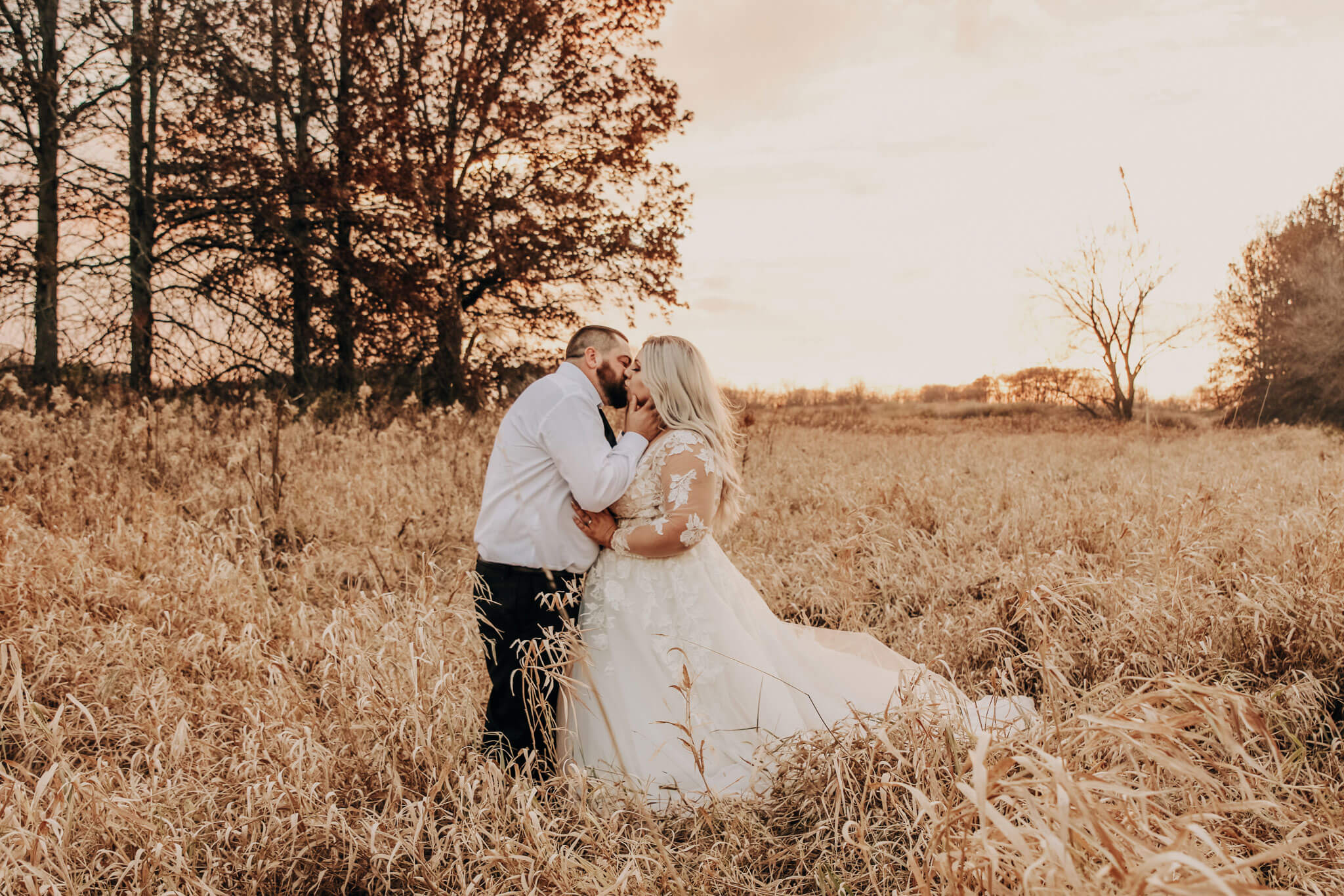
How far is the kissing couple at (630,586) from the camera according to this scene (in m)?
3.01

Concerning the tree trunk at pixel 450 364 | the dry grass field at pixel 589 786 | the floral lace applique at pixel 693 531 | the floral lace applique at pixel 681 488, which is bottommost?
the dry grass field at pixel 589 786

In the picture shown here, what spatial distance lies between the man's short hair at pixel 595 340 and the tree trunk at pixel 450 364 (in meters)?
11.4

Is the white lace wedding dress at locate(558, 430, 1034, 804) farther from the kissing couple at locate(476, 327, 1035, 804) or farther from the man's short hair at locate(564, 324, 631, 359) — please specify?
the man's short hair at locate(564, 324, 631, 359)

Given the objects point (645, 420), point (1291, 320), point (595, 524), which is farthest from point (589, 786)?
point (1291, 320)

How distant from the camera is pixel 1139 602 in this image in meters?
3.97

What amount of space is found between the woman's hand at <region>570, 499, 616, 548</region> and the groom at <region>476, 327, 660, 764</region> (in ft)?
0.12

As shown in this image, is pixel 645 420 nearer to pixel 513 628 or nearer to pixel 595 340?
pixel 595 340

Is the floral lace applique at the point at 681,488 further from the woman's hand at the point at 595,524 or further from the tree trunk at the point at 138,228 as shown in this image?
the tree trunk at the point at 138,228

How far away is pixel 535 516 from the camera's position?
3068 mm

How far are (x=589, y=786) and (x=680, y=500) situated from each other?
1152 millimetres

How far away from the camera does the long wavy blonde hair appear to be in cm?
317

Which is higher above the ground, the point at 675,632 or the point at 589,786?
the point at 675,632

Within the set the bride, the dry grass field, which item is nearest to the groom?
the bride

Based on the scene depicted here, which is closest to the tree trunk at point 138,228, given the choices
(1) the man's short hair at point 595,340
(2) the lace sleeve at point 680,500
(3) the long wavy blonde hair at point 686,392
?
(1) the man's short hair at point 595,340
